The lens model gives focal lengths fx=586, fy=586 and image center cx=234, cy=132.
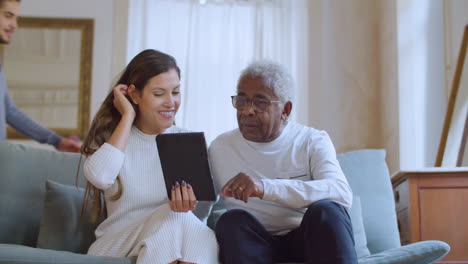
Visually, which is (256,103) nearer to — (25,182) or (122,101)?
(122,101)

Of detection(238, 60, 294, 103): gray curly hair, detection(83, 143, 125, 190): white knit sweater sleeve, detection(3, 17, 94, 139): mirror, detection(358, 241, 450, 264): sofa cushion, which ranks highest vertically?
detection(3, 17, 94, 139): mirror

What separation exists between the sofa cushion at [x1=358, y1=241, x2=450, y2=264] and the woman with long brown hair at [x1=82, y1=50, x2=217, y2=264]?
21.1 inches

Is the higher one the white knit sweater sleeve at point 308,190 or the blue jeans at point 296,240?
the white knit sweater sleeve at point 308,190

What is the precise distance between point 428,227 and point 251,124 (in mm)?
1100

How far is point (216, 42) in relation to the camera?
417cm

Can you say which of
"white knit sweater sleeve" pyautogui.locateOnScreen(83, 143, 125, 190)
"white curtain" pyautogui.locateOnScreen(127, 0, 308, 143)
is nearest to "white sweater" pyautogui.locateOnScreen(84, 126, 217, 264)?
"white knit sweater sleeve" pyautogui.locateOnScreen(83, 143, 125, 190)

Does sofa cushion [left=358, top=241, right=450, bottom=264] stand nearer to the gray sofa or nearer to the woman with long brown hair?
the gray sofa

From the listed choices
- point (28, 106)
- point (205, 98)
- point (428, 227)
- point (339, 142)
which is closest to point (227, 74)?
point (205, 98)

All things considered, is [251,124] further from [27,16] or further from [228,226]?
[27,16]

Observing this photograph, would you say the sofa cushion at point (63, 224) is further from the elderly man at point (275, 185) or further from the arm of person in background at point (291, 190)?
the arm of person in background at point (291, 190)

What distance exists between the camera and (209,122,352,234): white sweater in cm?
190

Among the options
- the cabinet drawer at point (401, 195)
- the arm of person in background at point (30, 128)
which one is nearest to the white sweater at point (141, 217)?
the arm of person in background at point (30, 128)

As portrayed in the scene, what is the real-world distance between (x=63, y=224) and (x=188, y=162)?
679mm

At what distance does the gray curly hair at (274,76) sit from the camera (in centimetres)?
215
